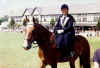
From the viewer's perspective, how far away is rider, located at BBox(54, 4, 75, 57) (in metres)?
7.54

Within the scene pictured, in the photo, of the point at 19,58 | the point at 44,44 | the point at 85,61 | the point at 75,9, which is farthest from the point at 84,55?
the point at 75,9

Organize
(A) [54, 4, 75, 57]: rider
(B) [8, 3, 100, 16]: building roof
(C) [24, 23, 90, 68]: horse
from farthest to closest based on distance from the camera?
1. (B) [8, 3, 100, 16]: building roof
2. (A) [54, 4, 75, 57]: rider
3. (C) [24, 23, 90, 68]: horse

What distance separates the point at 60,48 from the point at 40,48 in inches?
29.2

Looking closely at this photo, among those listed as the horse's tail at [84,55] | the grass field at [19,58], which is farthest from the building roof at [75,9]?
the horse's tail at [84,55]

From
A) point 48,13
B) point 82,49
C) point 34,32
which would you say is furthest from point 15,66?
point 48,13

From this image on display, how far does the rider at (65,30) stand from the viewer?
7.54 m

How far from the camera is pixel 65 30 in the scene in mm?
7602

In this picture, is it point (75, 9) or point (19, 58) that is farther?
point (75, 9)

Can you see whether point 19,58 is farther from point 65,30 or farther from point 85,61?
point 65,30

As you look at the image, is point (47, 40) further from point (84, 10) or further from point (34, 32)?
point (84, 10)

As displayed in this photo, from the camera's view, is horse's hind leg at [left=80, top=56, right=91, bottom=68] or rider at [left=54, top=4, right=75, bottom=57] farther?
horse's hind leg at [left=80, top=56, right=91, bottom=68]

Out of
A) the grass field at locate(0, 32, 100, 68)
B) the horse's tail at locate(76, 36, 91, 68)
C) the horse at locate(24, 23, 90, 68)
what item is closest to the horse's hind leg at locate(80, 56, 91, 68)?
the horse's tail at locate(76, 36, 91, 68)

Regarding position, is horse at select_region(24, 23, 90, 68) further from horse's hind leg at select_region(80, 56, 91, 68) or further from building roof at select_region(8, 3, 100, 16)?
building roof at select_region(8, 3, 100, 16)

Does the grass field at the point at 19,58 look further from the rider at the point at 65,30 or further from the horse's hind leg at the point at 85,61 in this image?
the rider at the point at 65,30
